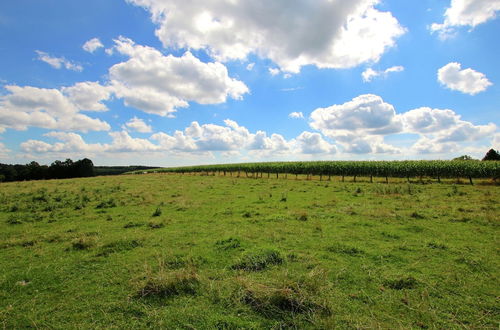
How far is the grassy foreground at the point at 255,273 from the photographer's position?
467 centimetres

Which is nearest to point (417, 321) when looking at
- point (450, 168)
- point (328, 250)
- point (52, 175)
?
point (328, 250)

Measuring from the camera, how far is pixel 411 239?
9281 mm

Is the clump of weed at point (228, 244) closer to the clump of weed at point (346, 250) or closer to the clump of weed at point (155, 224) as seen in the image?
the clump of weed at point (346, 250)

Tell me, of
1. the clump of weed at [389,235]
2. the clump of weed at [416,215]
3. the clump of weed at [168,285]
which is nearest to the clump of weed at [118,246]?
the clump of weed at [168,285]

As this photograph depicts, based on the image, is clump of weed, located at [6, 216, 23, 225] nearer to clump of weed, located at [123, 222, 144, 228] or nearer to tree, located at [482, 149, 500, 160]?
clump of weed, located at [123, 222, 144, 228]

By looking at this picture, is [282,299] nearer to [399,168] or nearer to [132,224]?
[132,224]

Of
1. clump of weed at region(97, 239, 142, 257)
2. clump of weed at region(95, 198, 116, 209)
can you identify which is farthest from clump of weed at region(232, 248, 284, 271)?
clump of weed at region(95, 198, 116, 209)

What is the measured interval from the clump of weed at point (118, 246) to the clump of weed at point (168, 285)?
3229 mm

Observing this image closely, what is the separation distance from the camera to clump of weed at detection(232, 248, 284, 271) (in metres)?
6.72

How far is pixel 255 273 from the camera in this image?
20.7ft

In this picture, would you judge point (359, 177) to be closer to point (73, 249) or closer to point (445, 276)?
point (445, 276)

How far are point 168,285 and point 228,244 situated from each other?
3.23m

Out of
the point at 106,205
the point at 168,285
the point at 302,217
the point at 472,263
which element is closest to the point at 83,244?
the point at 168,285

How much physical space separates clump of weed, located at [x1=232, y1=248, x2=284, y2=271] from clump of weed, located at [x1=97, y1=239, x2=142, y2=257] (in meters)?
4.36
